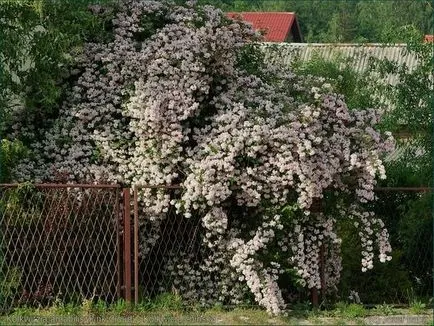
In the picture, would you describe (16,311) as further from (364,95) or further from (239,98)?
(364,95)

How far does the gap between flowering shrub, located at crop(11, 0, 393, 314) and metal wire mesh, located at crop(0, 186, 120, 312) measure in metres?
0.42

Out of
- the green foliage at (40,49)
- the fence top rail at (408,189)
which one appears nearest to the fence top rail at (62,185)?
the green foliage at (40,49)

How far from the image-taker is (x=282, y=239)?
9172 mm

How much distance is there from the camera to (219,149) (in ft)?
29.7

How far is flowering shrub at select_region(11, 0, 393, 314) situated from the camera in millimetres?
8961

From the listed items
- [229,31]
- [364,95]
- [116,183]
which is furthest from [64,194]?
[364,95]

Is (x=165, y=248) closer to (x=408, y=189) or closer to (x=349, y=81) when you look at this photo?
(x=408, y=189)

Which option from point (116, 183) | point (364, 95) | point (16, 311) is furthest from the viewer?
point (364, 95)

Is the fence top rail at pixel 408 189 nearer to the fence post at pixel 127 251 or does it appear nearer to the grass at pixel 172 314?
the grass at pixel 172 314

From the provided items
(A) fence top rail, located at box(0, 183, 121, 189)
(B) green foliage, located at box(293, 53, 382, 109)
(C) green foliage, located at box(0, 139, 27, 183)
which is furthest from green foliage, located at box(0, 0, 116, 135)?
(B) green foliage, located at box(293, 53, 382, 109)

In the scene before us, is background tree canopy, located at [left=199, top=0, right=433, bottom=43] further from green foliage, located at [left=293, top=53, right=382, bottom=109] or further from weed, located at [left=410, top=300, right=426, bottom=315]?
weed, located at [left=410, top=300, right=426, bottom=315]

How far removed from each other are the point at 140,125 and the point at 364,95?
14.3ft

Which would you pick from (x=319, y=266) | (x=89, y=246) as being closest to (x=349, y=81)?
(x=319, y=266)

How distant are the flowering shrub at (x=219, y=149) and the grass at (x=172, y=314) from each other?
23 centimetres
